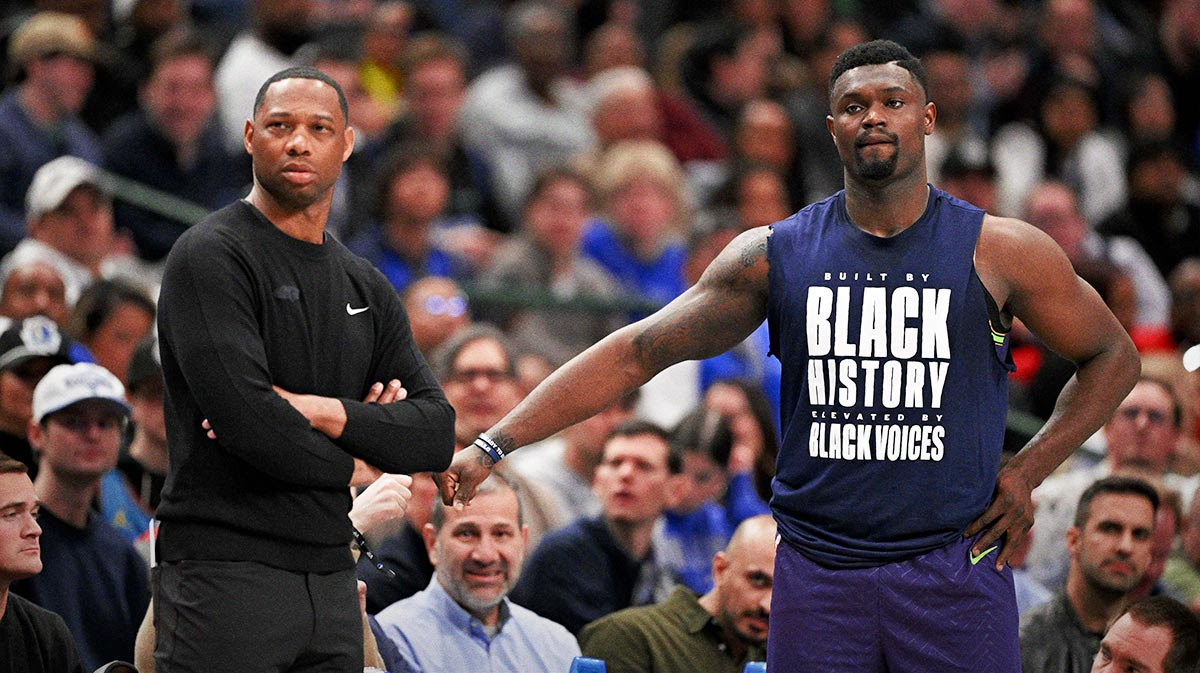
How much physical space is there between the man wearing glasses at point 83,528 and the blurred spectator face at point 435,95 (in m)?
4.69

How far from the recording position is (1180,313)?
34.9 ft

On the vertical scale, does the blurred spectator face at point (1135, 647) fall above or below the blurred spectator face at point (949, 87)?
below

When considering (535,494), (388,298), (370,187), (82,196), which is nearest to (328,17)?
(370,187)

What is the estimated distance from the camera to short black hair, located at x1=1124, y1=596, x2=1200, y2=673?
18.5ft

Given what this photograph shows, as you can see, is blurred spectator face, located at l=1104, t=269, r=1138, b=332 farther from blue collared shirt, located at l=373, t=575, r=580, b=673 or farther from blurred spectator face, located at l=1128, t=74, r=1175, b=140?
blue collared shirt, located at l=373, t=575, r=580, b=673

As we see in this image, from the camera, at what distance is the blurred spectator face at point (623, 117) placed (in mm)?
→ 11164

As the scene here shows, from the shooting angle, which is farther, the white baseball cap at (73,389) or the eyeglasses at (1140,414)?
the eyeglasses at (1140,414)

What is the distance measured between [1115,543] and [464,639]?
230cm

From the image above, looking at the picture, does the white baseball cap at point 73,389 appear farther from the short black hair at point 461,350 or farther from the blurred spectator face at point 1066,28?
the blurred spectator face at point 1066,28

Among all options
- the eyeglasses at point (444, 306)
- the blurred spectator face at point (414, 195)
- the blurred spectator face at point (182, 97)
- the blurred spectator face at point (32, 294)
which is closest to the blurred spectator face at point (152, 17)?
the blurred spectator face at point (182, 97)

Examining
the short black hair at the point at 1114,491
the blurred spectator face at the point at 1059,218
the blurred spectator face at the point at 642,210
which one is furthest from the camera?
the blurred spectator face at the point at 1059,218

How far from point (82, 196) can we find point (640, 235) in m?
3.23

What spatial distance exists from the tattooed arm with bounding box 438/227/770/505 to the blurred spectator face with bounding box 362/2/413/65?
22.8 feet

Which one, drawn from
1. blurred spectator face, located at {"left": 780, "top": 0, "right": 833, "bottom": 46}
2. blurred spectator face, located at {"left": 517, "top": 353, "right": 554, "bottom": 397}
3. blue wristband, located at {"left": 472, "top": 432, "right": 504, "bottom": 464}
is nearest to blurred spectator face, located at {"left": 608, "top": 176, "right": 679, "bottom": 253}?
blurred spectator face, located at {"left": 517, "top": 353, "right": 554, "bottom": 397}
